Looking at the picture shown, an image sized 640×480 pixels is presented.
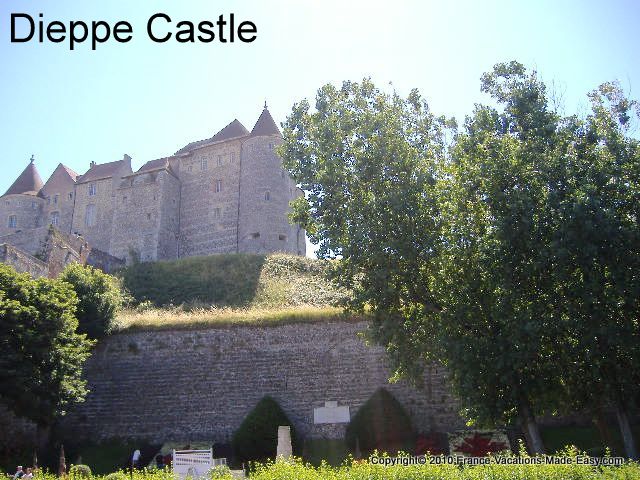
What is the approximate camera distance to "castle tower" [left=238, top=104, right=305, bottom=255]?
40906 mm

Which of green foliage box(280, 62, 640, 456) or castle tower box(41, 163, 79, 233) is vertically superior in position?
castle tower box(41, 163, 79, 233)

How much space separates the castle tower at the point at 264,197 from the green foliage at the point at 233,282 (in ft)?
16.7

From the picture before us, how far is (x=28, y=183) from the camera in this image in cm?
5288

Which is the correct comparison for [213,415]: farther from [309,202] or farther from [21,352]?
[309,202]

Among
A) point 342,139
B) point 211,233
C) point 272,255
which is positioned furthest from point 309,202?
point 211,233

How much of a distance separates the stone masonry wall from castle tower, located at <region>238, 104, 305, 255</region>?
19.2 meters

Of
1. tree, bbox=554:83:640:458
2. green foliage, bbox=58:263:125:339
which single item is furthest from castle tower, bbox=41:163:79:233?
tree, bbox=554:83:640:458

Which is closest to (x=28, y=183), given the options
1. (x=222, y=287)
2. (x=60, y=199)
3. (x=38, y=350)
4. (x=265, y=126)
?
(x=60, y=199)

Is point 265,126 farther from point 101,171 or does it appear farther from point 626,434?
point 626,434

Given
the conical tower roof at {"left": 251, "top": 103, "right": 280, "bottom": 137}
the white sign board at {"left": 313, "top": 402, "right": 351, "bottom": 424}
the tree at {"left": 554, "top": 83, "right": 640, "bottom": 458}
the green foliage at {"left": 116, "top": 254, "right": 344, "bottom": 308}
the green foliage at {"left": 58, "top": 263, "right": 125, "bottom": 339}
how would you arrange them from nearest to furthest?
the tree at {"left": 554, "top": 83, "right": 640, "bottom": 458}, the white sign board at {"left": 313, "top": 402, "right": 351, "bottom": 424}, the green foliage at {"left": 58, "top": 263, "right": 125, "bottom": 339}, the green foliage at {"left": 116, "top": 254, "right": 344, "bottom": 308}, the conical tower roof at {"left": 251, "top": 103, "right": 280, "bottom": 137}

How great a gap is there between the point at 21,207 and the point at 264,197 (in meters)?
22.9

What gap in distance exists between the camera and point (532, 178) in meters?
13.1

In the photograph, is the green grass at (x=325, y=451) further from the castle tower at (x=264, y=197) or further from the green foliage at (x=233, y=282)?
the castle tower at (x=264, y=197)

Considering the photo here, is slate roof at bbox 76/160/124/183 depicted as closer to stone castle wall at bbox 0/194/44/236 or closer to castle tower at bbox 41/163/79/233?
castle tower at bbox 41/163/79/233
